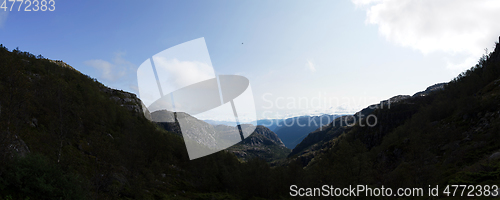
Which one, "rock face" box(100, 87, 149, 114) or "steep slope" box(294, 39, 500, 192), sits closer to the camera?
"steep slope" box(294, 39, 500, 192)

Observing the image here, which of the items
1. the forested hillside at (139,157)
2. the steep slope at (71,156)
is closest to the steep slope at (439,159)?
the forested hillside at (139,157)

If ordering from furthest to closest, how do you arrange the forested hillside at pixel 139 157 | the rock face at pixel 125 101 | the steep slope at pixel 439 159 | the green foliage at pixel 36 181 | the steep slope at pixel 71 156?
the rock face at pixel 125 101 < the steep slope at pixel 439 159 < the forested hillside at pixel 139 157 < the steep slope at pixel 71 156 < the green foliage at pixel 36 181

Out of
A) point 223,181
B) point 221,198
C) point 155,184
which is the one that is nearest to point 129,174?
point 155,184

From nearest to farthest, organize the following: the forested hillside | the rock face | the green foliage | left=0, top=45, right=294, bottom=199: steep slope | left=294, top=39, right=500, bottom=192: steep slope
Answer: the green foliage < left=0, top=45, right=294, bottom=199: steep slope < the forested hillside < left=294, top=39, right=500, bottom=192: steep slope < the rock face

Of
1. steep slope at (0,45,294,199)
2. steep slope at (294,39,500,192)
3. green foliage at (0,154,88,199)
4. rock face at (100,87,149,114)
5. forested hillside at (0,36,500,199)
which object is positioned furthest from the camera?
rock face at (100,87,149,114)

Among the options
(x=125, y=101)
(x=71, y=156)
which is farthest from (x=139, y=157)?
(x=125, y=101)

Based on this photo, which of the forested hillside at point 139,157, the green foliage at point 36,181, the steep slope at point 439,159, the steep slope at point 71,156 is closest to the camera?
the green foliage at point 36,181

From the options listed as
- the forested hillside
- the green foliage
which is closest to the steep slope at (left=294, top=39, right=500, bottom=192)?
the forested hillside

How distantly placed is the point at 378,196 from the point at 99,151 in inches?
1604

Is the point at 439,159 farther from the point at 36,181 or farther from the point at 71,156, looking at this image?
the point at 71,156

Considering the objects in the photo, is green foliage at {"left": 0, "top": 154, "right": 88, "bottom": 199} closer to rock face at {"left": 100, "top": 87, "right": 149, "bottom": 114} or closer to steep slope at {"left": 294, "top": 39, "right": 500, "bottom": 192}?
steep slope at {"left": 294, "top": 39, "right": 500, "bottom": 192}

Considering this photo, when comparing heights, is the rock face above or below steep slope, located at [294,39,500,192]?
above

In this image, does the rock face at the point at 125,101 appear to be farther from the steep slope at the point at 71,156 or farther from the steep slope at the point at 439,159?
the steep slope at the point at 439,159

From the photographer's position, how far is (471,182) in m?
26.8
